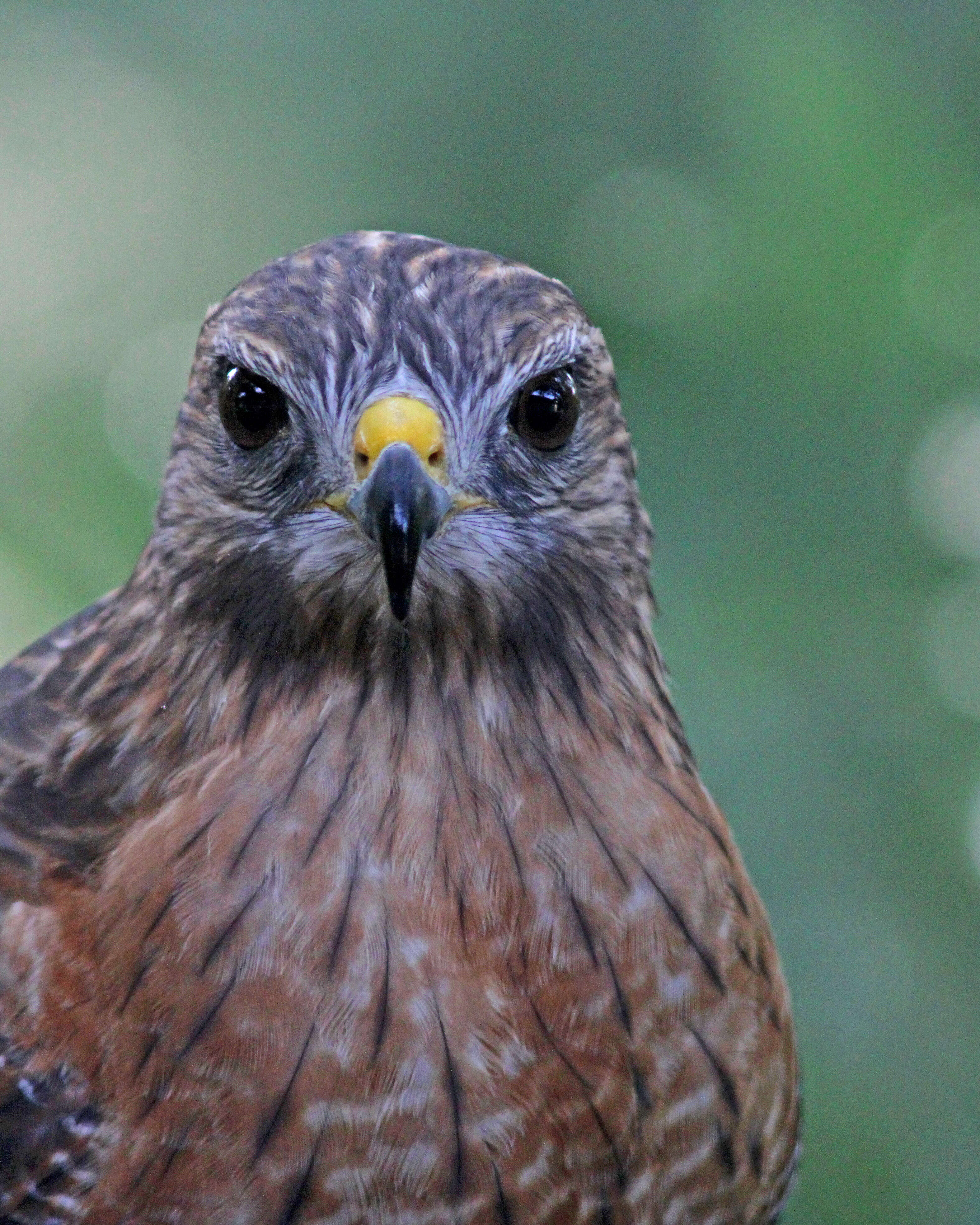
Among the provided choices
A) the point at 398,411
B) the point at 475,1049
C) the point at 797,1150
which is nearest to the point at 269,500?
the point at 398,411

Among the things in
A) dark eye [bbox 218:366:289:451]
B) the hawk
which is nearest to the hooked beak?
the hawk

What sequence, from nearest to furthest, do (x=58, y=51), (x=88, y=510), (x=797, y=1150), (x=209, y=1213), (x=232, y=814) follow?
(x=209, y=1213) → (x=232, y=814) → (x=797, y=1150) → (x=88, y=510) → (x=58, y=51)

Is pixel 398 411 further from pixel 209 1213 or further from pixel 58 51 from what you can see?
pixel 58 51

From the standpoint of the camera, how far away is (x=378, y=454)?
2176mm

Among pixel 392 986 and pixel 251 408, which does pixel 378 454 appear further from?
pixel 392 986

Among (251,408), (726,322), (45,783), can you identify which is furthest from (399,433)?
(726,322)

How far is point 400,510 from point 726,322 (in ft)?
7.14

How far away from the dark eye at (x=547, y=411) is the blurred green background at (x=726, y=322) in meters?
1.38

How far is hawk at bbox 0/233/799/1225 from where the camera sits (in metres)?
2.23

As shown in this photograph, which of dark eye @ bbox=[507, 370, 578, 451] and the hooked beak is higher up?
dark eye @ bbox=[507, 370, 578, 451]

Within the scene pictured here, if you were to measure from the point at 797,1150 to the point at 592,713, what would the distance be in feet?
2.51

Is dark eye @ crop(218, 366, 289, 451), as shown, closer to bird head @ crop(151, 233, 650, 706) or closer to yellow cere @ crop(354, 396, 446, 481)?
bird head @ crop(151, 233, 650, 706)

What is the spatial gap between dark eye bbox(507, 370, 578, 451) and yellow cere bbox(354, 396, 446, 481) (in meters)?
0.19

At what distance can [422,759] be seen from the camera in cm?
239
